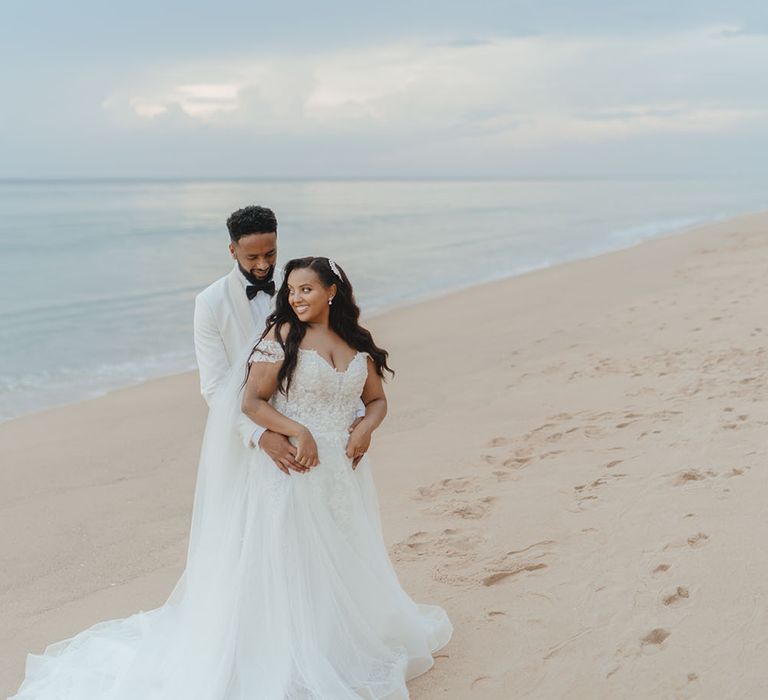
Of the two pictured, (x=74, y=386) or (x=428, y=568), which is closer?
(x=428, y=568)

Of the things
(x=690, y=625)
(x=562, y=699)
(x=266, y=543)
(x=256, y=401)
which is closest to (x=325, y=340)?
(x=256, y=401)

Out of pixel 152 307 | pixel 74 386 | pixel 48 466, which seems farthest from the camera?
pixel 152 307

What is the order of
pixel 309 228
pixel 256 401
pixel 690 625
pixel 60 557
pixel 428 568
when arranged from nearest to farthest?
pixel 256 401
pixel 690 625
pixel 428 568
pixel 60 557
pixel 309 228

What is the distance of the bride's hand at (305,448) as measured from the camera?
10.9 ft

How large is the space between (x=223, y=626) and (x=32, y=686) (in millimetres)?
1094

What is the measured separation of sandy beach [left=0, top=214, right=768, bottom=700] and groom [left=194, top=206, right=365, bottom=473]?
4.75ft

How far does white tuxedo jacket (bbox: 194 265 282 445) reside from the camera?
3.56 m

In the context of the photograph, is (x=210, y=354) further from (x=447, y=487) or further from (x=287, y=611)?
(x=447, y=487)

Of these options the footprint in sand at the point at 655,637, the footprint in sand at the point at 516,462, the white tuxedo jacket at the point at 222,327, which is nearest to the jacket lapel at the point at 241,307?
the white tuxedo jacket at the point at 222,327

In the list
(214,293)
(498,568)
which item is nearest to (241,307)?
(214,293)

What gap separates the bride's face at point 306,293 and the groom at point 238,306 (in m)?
0.28

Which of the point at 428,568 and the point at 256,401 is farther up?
the point at 256,401

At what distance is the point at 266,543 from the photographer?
338 centimetres

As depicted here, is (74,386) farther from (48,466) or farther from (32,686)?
(32,686)
